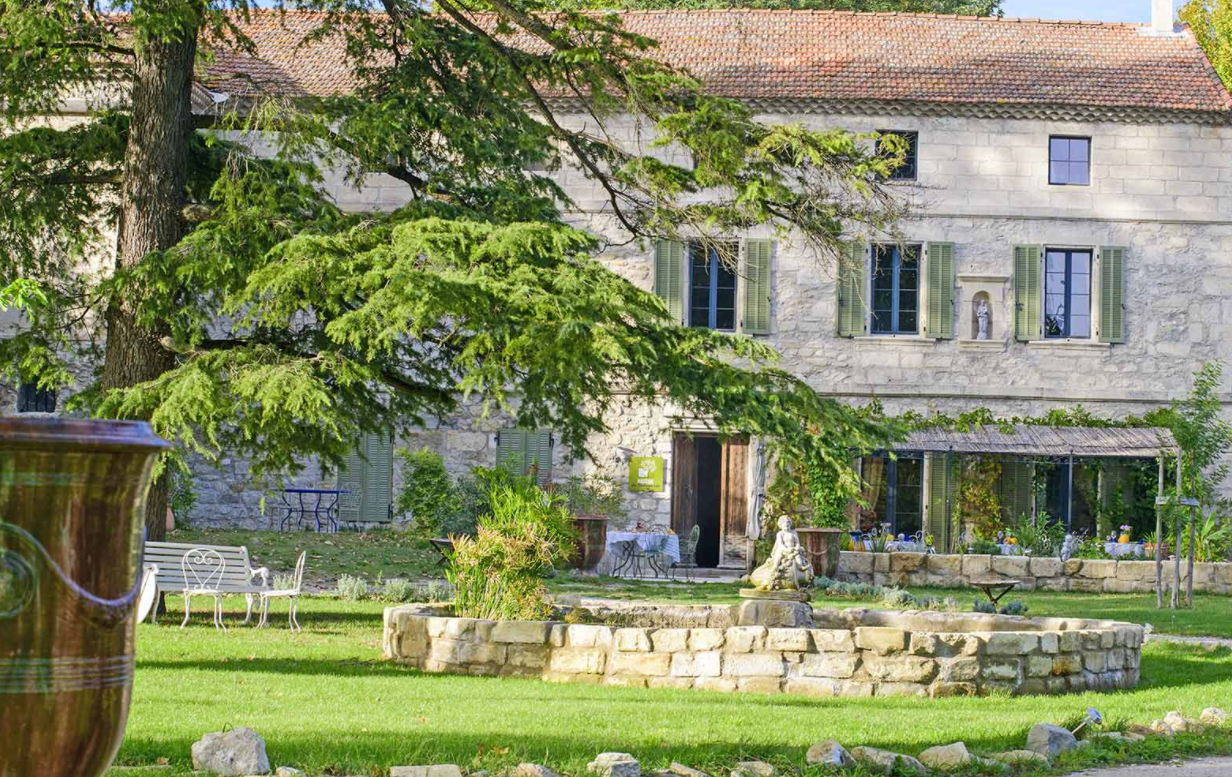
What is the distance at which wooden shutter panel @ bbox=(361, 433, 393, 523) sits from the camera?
989 inches

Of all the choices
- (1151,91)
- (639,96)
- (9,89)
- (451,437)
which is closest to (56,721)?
(639,96)

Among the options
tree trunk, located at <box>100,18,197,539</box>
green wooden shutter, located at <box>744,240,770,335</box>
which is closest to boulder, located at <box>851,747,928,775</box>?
tree trunk, located at <box>100,18,197,539</box>

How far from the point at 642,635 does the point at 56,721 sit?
25.9 feet

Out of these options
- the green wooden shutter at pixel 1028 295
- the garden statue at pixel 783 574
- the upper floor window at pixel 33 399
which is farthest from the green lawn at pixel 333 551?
the green wooden shutter at pixel 1028 295

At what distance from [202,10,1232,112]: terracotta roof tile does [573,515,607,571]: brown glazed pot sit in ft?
24.3

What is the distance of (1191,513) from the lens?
17.8 metres

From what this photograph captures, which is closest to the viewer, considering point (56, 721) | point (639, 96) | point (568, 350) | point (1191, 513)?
point (56, 721)

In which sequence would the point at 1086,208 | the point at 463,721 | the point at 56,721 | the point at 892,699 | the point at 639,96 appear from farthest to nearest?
1. the point at 1086,208
2. the point at 639,96
3. the point at 892,699
4. the point at 463,721
5. the point at 56,721

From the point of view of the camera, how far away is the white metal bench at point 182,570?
44.3 feet

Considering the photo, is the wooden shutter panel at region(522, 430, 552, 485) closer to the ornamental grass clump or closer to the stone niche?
the stone niche

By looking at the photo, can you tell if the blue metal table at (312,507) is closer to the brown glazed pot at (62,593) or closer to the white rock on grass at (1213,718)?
the white rock on grass at (1213,718)

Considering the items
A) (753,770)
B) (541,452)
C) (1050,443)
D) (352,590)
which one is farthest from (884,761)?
(541,452)

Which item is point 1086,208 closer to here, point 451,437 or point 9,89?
point 451,437

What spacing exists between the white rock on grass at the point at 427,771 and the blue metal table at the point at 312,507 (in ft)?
61.2
